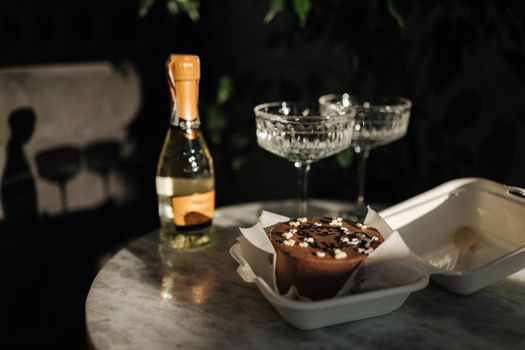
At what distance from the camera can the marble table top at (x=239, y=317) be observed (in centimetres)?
65

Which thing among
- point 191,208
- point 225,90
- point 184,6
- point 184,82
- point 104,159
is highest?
point 184,6

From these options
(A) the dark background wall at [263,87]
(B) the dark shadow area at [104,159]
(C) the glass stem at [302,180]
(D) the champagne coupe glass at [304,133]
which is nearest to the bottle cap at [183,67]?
(D) the champagne coupe glass at [304,133]

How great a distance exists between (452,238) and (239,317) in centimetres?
42

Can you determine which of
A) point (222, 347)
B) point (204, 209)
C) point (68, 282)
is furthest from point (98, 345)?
point (68, 282)

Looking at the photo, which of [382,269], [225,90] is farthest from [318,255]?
[225,90]

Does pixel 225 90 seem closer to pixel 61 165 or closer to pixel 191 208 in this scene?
pixel 61 165

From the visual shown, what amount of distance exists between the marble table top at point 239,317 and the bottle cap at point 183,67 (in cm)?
30

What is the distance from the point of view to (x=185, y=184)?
3.07ft

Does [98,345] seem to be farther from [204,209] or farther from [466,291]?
[466,291]

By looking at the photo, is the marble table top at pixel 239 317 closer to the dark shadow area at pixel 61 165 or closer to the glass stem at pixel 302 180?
the glass stem at pixel 302 180

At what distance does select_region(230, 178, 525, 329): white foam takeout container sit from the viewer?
26.7 inches

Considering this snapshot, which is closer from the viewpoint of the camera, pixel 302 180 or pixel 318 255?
pixel 318 255

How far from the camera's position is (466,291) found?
0.75 m

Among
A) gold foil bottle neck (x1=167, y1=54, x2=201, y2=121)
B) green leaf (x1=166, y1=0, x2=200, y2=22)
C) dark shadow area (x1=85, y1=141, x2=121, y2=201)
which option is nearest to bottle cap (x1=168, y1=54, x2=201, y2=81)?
gold foil bottle neck (x1=167, y1=54, x2=201, y2=121)
